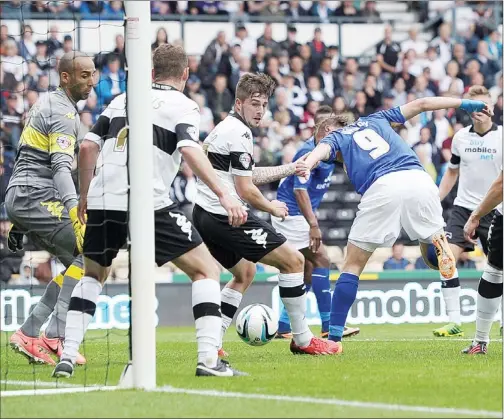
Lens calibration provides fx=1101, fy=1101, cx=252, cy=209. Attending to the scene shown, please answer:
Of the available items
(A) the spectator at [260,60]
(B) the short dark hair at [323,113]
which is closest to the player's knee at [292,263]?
(B) the short dark hair at [323,113]

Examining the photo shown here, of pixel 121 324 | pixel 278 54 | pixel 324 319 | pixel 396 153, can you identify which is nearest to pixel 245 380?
pixel 396 153

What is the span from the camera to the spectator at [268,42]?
21391mm

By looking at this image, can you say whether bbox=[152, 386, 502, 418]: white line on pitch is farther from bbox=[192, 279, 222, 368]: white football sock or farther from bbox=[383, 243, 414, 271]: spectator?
bbox=[383, 243, 414, 271]: spectator

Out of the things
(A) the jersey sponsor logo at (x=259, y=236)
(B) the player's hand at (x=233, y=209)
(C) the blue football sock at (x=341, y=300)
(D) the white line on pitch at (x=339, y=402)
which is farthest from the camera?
(C) the blue football sock at (x=341, y=300)

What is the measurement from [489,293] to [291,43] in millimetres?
13543

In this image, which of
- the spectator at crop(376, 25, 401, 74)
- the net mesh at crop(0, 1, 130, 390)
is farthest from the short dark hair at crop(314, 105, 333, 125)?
the spectator at crop(376, 25, 401, 74)

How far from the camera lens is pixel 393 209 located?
9180 mm

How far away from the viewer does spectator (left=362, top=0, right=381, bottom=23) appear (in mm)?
23984

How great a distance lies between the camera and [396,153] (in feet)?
30.8

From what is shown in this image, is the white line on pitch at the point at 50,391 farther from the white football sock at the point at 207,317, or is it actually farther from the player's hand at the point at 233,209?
the player's hand at the point at 233,209

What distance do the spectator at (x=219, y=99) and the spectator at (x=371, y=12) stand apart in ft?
16.8

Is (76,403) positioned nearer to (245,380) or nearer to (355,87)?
(245,380)

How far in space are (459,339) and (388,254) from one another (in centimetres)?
801

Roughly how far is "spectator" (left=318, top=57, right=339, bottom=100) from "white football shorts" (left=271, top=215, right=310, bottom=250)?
30.4 feet
